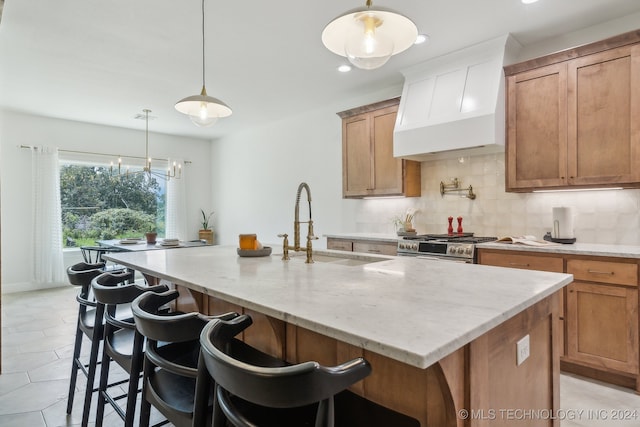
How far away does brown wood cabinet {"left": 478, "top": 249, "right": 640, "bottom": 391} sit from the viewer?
2385 millimetres

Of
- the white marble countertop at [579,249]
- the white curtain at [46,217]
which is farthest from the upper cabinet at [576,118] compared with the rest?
the white curtain at [46,217]

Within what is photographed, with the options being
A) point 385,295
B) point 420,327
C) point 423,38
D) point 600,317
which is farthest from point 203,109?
point 600,317

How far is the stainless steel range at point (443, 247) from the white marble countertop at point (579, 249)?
123mm

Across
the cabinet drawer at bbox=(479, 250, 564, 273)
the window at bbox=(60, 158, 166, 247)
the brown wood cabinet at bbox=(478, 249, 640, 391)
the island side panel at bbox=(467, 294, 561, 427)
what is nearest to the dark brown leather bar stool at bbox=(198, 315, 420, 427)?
the island side panel at bbox=(467, 294, 561, 427)

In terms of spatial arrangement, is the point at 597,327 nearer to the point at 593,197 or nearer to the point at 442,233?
the point at 593,197

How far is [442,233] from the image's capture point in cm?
397

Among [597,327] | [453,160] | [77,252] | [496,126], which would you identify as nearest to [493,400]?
[597,327]

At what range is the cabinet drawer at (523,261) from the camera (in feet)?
8.73

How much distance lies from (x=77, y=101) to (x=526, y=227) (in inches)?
222

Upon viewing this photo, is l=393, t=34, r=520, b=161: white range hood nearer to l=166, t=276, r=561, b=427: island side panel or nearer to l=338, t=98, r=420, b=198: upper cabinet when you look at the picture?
l=338, t=98, r=420, b=198: upper cabinet

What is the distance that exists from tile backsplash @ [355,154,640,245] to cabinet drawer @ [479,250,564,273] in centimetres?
64

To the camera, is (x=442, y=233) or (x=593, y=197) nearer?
(x=593, y=197)

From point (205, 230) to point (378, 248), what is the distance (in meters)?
4.46

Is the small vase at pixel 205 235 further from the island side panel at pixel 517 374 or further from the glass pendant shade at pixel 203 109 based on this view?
the island side panel at pixel 517 374
